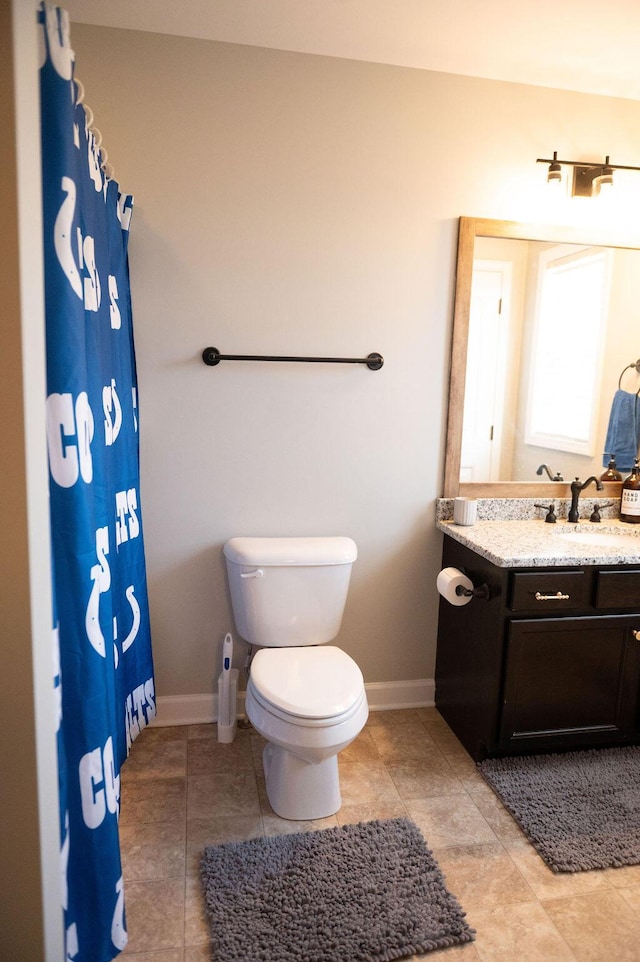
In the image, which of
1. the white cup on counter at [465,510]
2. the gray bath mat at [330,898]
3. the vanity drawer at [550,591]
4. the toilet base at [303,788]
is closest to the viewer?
the gray bath mat at [330,898]

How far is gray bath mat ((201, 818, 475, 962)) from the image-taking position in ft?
5.07

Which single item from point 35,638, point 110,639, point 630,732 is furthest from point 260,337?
point 630,732

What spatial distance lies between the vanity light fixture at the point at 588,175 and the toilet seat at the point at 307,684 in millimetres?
1960

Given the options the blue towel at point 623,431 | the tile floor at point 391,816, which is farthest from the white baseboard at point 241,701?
the blue towel at point 623,431

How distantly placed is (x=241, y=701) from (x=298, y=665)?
60 centimetres

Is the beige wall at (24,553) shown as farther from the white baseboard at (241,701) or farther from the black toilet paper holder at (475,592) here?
the black toilet paper holder at (475,592)

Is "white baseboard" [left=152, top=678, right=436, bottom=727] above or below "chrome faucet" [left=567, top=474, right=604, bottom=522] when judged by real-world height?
below

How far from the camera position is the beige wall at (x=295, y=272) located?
2.21 meters

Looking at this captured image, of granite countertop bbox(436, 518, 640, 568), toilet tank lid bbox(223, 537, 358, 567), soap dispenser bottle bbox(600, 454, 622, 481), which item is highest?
soap dispenser bottle bbox(600, 454, 622, 481)

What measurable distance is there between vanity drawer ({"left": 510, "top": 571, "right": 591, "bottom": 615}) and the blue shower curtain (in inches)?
51.8

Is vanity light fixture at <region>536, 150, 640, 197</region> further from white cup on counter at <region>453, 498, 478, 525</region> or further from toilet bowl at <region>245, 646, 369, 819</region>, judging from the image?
toilet bowl at <region>245, 646, 369, 819</region>

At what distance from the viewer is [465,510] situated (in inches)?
97.9

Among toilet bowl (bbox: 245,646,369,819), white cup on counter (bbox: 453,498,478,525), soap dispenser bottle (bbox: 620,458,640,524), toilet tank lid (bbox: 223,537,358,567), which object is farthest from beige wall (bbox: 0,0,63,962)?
soap dispenser bottle (bbox: 620,458,640,524)

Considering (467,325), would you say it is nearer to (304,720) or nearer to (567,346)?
(567,346)
